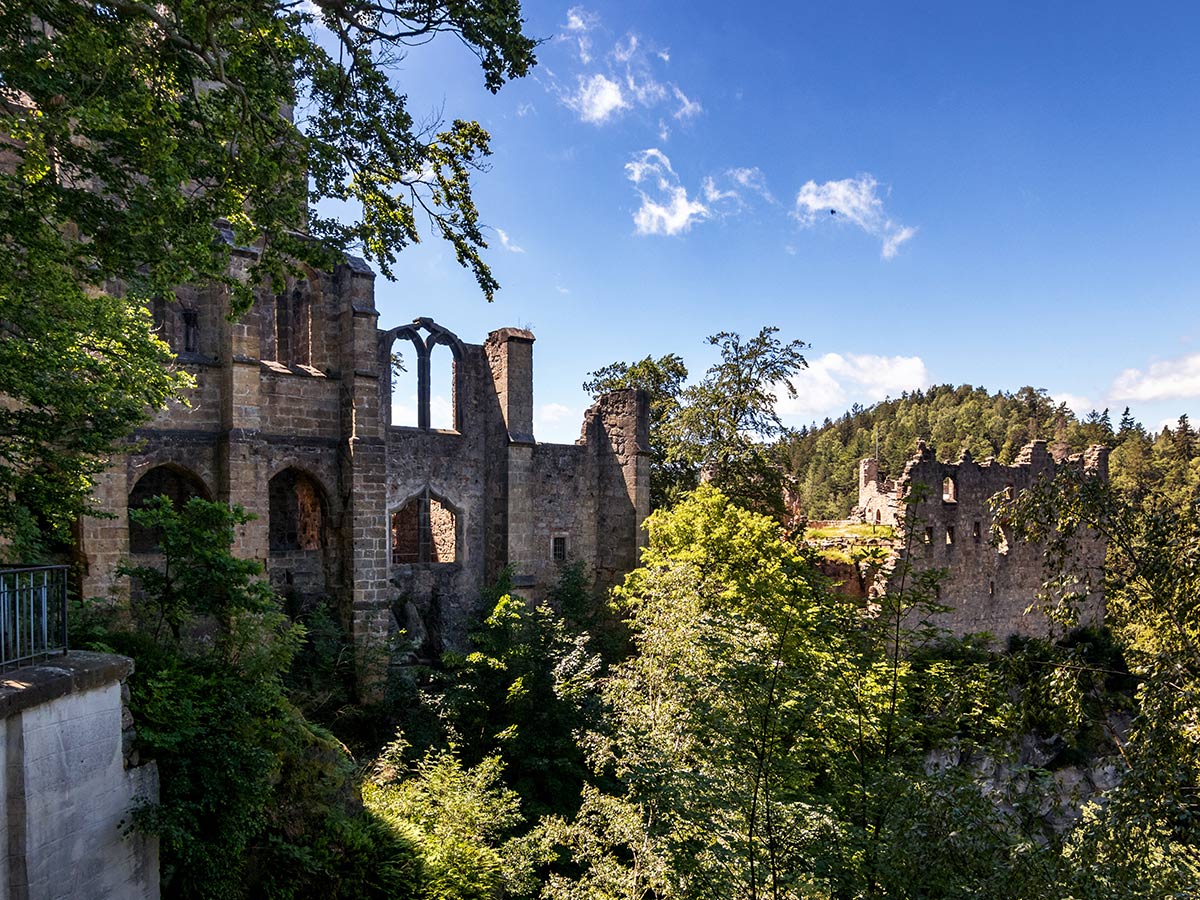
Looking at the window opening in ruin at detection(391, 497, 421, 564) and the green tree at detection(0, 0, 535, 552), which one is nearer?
the green tree at detection(0, 0, 535, 552)

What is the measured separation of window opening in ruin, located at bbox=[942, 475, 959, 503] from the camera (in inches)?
782

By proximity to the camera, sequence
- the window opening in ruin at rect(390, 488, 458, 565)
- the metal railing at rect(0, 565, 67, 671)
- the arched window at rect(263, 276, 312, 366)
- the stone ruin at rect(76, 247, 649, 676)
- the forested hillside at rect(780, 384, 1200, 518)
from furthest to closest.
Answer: the forested hillside at rect(780, 384, 1200, 518) < the window opening in ruin at rect(390, 488, 458, 565) < the arched window at rect(263, 276, 312, 366) < the stone ruin at rect(76, 247, 649, 676) < the metal railing at rect(0, 565, 67, 671)

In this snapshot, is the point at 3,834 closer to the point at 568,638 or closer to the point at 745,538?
the point at 568,638

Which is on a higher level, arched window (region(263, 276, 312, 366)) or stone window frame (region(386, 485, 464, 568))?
arched window (region(263, 276, 312, 366))

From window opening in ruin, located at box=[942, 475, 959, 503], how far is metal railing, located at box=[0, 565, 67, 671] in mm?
21082

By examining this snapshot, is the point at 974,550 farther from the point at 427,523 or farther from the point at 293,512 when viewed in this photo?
the point at 293,512

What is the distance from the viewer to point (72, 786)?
5344mm

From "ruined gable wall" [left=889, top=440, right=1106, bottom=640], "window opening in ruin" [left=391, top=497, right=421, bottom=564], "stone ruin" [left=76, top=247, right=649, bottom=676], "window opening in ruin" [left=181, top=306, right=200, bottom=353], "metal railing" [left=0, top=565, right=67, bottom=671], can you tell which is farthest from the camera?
"ruined gable wall" [left=889, top=440, right=1106, bottom=640]

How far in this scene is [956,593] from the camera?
19781 mm

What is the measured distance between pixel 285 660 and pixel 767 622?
7.10 meters

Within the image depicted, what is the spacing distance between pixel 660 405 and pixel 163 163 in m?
18.7

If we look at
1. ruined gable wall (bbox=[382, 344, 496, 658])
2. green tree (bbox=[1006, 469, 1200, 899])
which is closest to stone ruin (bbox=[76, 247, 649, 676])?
ruined gable wall (bbox=[382, 344, 496, 658])

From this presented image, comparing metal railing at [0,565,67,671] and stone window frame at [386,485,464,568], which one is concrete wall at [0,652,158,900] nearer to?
metal railing at [0,565,67,671]

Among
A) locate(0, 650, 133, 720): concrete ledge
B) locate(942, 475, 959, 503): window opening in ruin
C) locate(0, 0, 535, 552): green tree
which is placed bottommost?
locate(0, 650, 133, 720): concrete ledge
